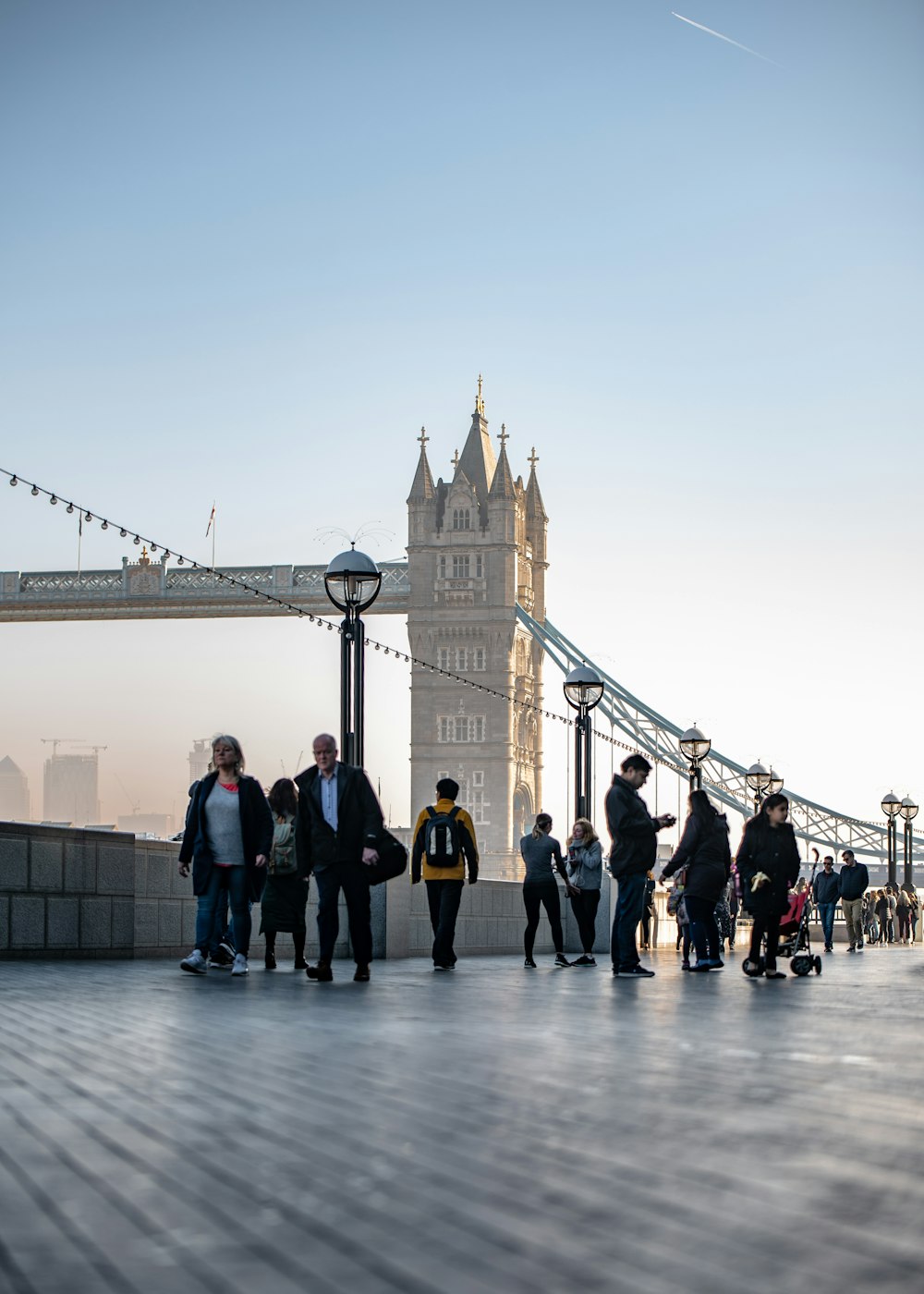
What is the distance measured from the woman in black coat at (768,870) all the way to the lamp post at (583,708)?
656 cm

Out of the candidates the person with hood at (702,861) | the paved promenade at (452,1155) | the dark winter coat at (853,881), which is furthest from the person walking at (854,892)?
the paved promenade at (452,1155)

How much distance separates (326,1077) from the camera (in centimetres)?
359

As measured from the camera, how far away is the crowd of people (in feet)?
25.1

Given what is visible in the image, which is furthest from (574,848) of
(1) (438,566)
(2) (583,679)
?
(1) (438,566)

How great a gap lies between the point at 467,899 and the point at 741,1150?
37.9 ft

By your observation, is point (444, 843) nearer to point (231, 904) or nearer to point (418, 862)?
point (418, 862)

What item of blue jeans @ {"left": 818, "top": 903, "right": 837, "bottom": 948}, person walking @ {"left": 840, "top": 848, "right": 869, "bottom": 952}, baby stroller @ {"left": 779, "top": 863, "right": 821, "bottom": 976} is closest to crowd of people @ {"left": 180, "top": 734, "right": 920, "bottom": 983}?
baby stroller @ {"left": 779, "top": 863, "right": 821, "bottom": 976}

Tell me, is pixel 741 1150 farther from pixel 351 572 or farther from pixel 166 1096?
pixel 351 572

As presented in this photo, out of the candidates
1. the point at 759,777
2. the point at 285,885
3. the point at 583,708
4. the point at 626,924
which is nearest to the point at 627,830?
the point at 626,924

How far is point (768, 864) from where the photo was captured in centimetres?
892

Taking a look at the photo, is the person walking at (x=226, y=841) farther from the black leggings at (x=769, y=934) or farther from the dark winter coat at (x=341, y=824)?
the black leggings at (x=769, y=934)

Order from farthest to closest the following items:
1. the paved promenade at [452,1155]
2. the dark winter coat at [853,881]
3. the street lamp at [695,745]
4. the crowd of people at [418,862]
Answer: the street lamp at [695,745]
the dark winter coat at [853,881]
the crowd of people at [418,862]
the paved promenade at [452,1155]

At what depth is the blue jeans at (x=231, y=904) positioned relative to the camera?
7.95 meters

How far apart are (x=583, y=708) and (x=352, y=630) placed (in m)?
5.89
